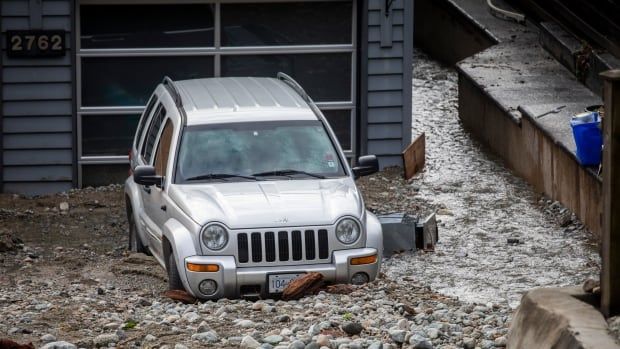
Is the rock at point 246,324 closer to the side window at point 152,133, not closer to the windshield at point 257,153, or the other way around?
the windshield at point 257,153

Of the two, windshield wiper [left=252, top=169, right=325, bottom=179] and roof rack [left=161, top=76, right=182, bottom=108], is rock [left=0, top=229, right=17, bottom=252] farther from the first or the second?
windshield wiper [left=252, top=169, right=325, bottom=179]

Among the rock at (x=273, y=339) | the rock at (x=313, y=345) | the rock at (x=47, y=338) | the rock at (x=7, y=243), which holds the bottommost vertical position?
the rock at (x=7, y=243)

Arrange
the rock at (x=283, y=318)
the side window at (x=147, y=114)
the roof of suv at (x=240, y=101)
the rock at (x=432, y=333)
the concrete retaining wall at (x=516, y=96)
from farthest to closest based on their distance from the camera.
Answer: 1. the concrete retaining wall at (x=516, y=96)
2. the side window at (x=147, y=114)
3. the roof of suv at (x=240, y=101)
4. the rock at (x=283, y=318)
5. the rock at (x=432, y=333)

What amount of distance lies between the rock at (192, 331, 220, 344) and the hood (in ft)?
6.58

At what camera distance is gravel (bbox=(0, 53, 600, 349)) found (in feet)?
27.2

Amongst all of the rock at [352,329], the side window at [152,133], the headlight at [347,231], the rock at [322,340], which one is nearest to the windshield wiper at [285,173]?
the headlight at [347,231]

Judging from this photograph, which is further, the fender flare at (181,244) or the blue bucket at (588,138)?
the blue bucket at (588,138)

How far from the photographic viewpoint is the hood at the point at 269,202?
33.5 feet

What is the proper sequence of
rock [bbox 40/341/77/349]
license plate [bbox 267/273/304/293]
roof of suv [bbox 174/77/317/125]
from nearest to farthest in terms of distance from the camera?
1. rock [bbox 40/341/77/349]
2. license plate [bbox 267/273/304/293]
3. roof of suv [bbox 174/77/317/125]

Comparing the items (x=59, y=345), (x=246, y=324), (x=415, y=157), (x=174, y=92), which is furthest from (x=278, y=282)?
(x=415, y=157)

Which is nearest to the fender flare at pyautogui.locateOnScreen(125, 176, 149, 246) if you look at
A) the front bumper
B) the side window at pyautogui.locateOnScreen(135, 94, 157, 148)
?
the side window at pyautogui.locateOnScreen(135, 94, 157, 148)

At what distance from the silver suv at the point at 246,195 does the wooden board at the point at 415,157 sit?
3.98 m

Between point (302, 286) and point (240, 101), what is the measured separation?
263cm

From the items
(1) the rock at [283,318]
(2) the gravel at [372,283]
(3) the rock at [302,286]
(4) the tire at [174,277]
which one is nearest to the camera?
(2) the gravel at [372,283]
